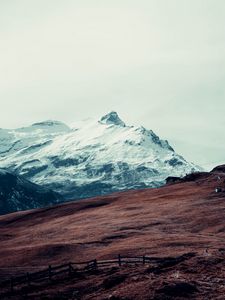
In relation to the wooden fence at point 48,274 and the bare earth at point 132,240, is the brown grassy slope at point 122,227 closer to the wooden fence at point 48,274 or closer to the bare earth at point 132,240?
the bare earth at point 132,240

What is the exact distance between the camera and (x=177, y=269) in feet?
205

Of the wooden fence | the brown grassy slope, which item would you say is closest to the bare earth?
the brown grassy slope

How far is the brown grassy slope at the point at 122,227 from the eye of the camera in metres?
89.5

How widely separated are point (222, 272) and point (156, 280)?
271 inches

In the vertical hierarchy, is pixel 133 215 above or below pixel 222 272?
above

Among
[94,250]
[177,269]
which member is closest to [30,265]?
[94,250]

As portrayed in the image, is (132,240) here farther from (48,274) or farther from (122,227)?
(48,274)

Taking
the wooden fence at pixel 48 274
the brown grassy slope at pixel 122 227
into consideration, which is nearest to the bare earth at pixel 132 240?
the brown grassy slope at pixel 122 227

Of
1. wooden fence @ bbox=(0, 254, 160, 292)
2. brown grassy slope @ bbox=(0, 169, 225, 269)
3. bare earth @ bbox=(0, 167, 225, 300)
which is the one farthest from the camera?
brown grassy slope @ bbox=(0, 169, 225, 269)

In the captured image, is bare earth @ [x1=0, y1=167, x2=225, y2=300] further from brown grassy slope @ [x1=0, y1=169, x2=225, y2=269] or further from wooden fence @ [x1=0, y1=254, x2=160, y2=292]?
wooden fence @ [x1=0, y1=254, x2=160, y2=292]

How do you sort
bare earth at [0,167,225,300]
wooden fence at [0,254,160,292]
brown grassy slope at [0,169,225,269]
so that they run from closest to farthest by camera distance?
bare earth at [0,167,225,300]
wooden fence at [0,254,160,292]
brown grassy slope at [0,169,225,269]

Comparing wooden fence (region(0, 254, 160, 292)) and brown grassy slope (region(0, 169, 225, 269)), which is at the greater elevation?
brown grassy slope (region(0, 169, 225, 269))

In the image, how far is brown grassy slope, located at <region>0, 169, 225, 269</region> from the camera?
89.5 metres

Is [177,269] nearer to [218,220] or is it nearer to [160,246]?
[160,246]
